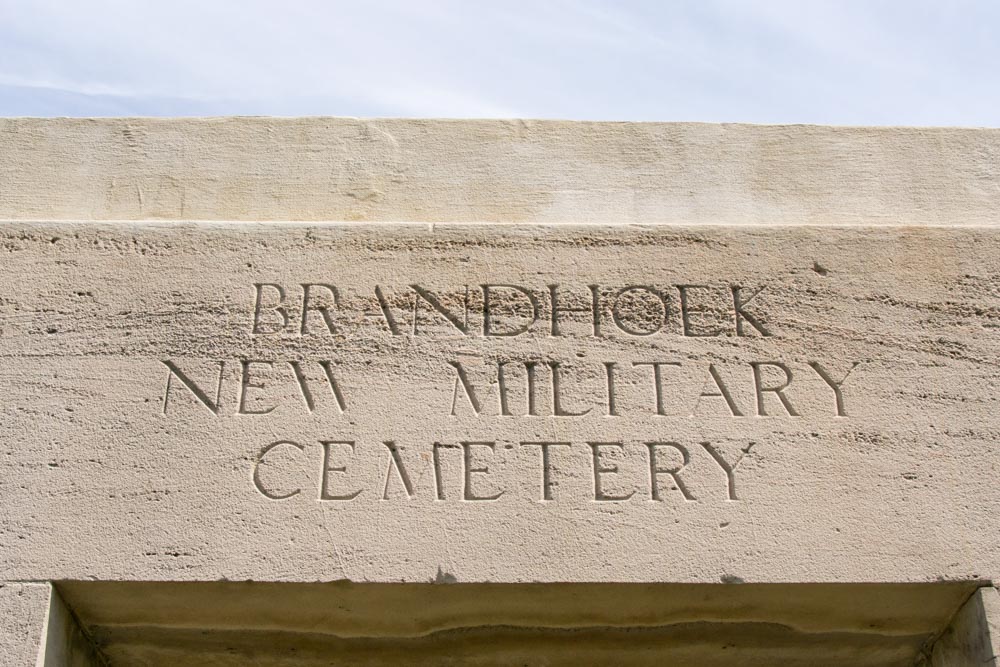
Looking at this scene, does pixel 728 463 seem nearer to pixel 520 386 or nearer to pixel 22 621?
pixel 520 386

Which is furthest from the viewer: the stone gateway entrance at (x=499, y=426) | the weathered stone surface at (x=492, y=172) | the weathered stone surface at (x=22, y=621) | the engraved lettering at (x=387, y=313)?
the weathered stone surface at (x=492, y=172)

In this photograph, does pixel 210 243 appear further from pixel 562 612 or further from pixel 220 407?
pixel 562 612

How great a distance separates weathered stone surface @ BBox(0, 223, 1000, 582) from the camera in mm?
3295

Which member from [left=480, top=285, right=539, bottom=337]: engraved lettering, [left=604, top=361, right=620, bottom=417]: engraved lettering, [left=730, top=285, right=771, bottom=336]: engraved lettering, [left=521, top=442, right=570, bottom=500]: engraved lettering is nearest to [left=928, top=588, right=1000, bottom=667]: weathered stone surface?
[left=730, top=285, right=771, bottom=336]: engraved lettering

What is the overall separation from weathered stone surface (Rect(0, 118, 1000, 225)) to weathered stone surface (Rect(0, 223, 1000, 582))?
0.25 m

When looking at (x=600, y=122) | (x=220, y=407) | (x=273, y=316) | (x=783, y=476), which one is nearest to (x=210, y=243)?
(x=273, y=316)

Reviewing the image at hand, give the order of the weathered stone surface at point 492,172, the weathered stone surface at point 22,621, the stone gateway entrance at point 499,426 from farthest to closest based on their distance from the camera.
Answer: the weathered stone surface at point 492,172 < the stone gateway entrance at point 499,426 < the weathered stone surface at point 22,621

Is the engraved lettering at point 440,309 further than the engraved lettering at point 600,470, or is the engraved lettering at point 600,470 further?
the engraved lettering at point 440,309

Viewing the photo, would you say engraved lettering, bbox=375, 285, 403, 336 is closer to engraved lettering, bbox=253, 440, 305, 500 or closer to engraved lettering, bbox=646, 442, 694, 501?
engraved lettering, bbox=253, 440, 305, 500

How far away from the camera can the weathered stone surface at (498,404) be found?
3.29m

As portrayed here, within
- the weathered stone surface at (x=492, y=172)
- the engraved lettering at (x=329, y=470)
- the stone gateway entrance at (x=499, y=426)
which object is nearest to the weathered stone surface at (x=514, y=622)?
the stone gateway entrance at (x=499, y=426)

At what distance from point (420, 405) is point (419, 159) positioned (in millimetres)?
1152

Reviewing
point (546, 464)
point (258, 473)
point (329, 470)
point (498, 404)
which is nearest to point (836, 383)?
point (546, 464)

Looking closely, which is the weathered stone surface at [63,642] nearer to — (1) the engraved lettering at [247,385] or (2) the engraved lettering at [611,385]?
(1) the engraved lettering at [247,385]
